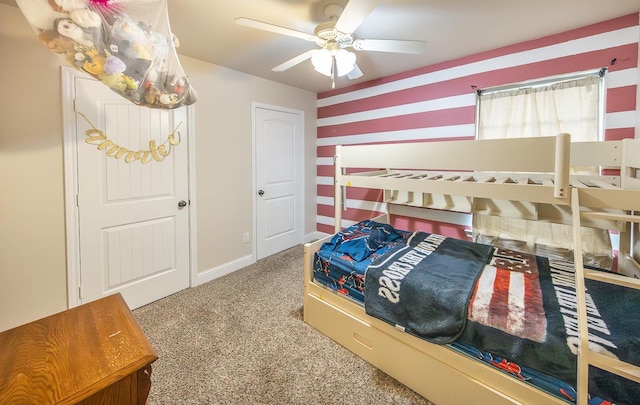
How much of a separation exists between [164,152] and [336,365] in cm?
229

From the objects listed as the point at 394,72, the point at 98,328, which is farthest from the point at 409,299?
the point at 394,72

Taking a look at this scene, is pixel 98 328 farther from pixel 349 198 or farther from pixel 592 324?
pixel 349 198

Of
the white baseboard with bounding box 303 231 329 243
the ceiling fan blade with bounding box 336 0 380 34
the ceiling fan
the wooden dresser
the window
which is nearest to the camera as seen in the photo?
the wooden dresser

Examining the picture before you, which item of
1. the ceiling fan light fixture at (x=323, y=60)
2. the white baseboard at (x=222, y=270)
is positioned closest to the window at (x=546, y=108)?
the ceiling fan light fixture at (x=323, y=60)

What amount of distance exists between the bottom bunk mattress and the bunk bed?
1.4 inches

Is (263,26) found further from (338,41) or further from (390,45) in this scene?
(390,45)

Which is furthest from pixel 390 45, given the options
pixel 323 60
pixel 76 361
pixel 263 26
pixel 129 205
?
pixel 129 205

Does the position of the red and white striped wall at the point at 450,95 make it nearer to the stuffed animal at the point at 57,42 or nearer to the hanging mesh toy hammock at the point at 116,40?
the hanging mesh toy hammock at the point at 116,40

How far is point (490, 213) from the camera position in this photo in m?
2.32

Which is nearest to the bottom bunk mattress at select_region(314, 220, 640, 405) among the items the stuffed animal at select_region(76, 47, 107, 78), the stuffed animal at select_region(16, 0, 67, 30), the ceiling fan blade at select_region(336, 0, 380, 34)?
the ceiling fan blade at select_region(336, 0, 380, 34)

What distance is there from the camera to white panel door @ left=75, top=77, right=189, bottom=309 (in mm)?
2137

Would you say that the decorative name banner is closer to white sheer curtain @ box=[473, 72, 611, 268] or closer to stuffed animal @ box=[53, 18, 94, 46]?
stuffed animal @ box=[53, 18, 94, 46]

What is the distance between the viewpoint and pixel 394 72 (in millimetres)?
3123

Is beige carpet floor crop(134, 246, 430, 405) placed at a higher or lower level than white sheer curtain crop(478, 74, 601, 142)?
lower
